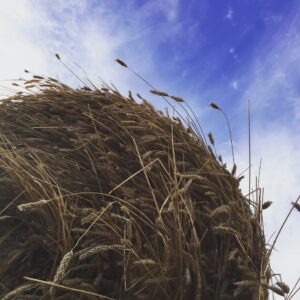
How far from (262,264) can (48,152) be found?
3.10 ft

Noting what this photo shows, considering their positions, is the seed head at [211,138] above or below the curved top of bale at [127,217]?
above

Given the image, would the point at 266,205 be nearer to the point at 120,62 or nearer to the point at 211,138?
the point at 211,138

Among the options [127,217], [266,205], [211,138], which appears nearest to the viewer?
[127,217]

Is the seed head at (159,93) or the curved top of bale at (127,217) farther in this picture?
the seed head at (159,93)

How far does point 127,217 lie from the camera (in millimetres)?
1636

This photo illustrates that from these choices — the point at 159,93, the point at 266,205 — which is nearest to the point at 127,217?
the point at 266,205

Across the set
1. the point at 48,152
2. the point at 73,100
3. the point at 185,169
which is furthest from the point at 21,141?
the point at 185,169

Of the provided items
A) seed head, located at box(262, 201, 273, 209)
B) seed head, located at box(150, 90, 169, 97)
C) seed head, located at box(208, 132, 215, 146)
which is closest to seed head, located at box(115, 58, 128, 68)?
seed head, located at box(150, 90, 169, 97)

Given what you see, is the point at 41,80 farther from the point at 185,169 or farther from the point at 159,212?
the point at 159,212

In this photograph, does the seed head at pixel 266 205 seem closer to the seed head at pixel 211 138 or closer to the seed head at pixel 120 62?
the seed head at pixel 211 138

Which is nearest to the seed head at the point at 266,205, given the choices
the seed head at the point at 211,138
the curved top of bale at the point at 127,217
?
the curved top of bale at the point at 127,217

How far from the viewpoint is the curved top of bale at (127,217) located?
1.52 meters

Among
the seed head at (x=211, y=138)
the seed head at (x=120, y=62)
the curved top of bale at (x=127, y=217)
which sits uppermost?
the seed head at (x=120, y=62)

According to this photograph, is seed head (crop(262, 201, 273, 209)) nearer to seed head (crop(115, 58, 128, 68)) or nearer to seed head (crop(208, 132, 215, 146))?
seed head (crop(208, 132, 215, 146))
